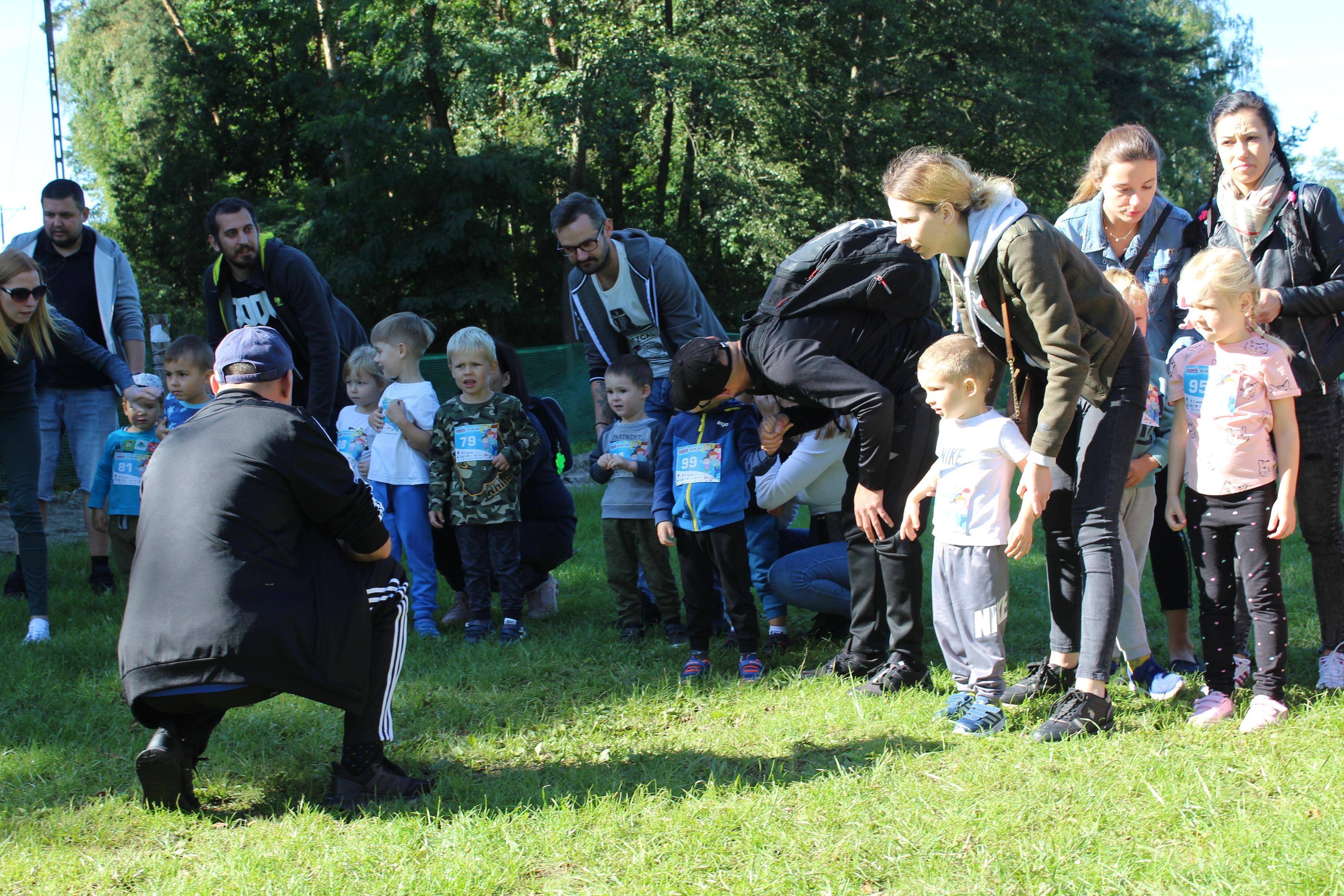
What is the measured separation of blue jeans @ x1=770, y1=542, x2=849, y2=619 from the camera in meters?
4.82

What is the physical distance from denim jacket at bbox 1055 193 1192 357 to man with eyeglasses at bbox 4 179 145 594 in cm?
545

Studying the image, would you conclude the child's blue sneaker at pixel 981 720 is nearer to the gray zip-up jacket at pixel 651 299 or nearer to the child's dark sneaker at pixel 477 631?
the gray zip-up jacket at pixel 651 299

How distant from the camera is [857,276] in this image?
3.95 m

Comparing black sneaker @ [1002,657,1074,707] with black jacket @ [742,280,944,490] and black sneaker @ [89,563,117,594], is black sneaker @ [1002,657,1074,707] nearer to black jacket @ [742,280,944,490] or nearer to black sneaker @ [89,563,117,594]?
black jacket @ [742,280,944,490]

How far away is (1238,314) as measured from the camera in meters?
3.54

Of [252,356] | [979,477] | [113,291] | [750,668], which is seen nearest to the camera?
[252,356]

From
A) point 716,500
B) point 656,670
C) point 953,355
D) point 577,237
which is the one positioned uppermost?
point 577,237

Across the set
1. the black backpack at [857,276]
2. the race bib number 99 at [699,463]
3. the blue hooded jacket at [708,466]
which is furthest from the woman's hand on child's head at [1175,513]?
the race bib number 99 at [699,463]

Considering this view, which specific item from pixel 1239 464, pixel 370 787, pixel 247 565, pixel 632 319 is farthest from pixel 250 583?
pixel 1239 464

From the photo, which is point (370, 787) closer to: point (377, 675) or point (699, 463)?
point (377, 675)

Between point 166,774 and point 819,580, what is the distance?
2777mm

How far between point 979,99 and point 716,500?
2377 cm

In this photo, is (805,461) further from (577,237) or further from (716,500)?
(577,237)

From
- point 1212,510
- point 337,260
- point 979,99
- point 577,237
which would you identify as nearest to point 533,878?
point 1212,510
